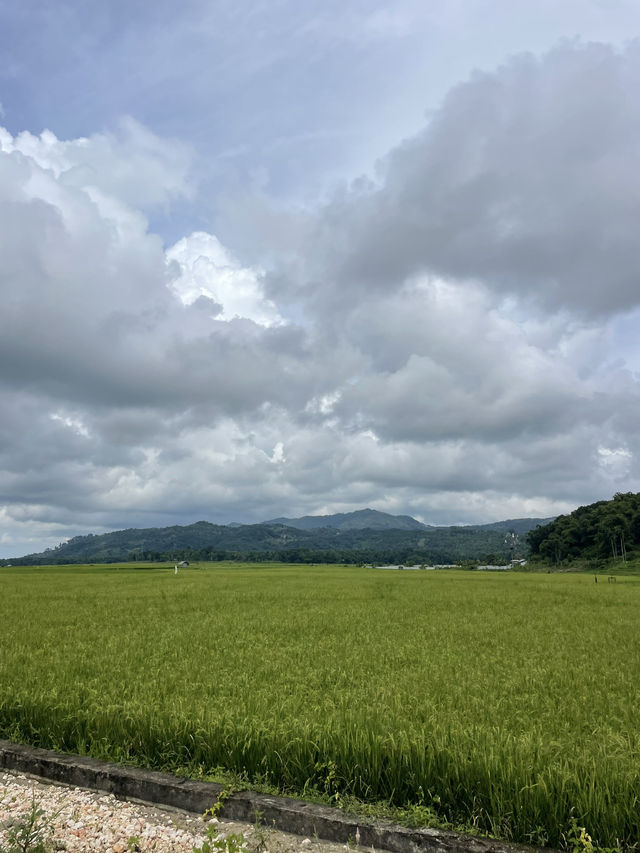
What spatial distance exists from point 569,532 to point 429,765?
108 meters

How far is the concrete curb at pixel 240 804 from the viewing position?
351 cm

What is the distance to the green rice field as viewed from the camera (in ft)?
13.7

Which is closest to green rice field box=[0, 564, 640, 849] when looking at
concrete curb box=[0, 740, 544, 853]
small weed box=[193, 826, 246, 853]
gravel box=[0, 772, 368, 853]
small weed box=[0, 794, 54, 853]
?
concrete curb box=[0, 740, 544, 853]

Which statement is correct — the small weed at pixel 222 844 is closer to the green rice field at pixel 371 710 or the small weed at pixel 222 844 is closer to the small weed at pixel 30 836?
the green rice field at pixel 371 710

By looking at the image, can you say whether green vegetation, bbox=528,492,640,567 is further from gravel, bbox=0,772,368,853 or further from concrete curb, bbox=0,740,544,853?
gravel, bbox=0,772,368,853

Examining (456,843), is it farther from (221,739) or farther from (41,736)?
(41,736)

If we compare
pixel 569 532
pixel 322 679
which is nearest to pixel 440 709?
pixel 322 679

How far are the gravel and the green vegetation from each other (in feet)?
302

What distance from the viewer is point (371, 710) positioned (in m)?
6.20

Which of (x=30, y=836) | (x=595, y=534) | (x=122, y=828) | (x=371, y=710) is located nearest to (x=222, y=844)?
(x=122, y=828)

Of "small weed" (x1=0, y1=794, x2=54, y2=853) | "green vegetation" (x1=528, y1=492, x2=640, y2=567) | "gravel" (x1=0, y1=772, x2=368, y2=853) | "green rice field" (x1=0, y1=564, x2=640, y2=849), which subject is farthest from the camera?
"green vegetation" (x1=528, y1=492, x2=640, y2=567)

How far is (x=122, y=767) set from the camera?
4.79m

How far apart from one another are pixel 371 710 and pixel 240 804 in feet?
8.45

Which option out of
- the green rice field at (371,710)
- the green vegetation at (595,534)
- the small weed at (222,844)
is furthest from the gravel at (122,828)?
the green vegetation at (595,534)
